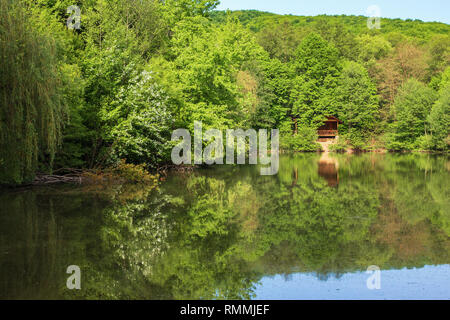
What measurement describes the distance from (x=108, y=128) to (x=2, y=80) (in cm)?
847

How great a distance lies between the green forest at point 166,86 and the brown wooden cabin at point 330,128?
3.30 feet

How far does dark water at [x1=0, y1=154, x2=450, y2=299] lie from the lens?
23.6 ft

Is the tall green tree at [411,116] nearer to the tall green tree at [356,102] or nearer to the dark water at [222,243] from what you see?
the tall green tree at [356,102]

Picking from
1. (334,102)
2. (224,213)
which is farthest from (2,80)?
(334,102)

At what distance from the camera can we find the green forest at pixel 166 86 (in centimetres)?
1501

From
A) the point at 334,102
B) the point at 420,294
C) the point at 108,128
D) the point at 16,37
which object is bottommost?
the point at 420,294

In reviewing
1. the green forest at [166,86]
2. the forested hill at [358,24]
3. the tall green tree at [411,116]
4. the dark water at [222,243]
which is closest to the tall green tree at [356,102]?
the green forest at [166,86]

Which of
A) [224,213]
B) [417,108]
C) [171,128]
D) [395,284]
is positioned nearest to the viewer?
[395,284]

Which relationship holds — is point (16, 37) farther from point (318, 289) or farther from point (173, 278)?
point (318, 289)

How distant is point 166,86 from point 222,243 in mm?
16567

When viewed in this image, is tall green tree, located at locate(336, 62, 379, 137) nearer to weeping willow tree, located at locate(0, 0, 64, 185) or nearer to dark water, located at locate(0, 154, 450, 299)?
dark water, located at locate(0, 154, 450, 299)

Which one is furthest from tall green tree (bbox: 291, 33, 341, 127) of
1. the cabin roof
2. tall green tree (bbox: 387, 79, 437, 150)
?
tall green tree (bbox: 387, 79, 437, 150)

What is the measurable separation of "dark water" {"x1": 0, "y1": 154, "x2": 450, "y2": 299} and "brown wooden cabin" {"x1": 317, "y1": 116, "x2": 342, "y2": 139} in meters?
41.4

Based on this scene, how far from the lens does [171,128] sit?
2656 cm
